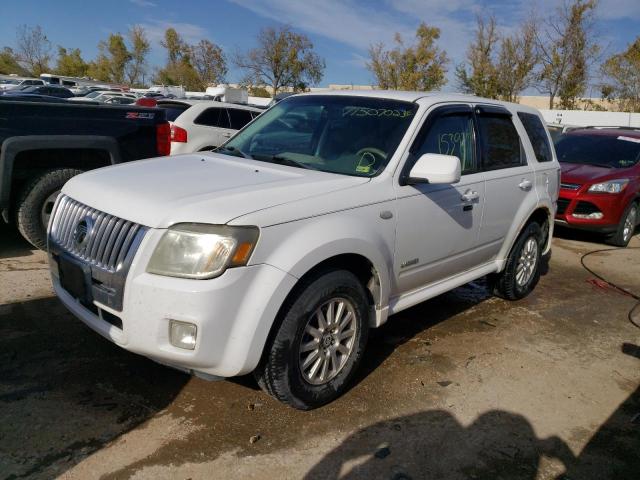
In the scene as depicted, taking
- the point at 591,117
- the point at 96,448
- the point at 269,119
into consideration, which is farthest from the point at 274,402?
the point at 591,117

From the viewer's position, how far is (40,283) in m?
4.89

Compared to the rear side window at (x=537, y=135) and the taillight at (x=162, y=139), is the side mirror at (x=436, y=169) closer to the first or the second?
the rear side window at (x=537, y=135)

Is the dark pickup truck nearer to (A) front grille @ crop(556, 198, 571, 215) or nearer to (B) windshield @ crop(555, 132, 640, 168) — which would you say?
(A) front grille @ crop(556, 198, 571, 215)

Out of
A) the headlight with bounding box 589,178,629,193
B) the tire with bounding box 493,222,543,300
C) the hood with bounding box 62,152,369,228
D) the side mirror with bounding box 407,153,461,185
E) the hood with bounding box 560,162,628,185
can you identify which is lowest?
the tire with bounding box 493,222,543,300

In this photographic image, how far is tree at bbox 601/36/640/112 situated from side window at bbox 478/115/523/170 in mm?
35857

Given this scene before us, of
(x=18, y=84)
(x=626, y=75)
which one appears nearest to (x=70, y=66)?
(x=18, y=84)

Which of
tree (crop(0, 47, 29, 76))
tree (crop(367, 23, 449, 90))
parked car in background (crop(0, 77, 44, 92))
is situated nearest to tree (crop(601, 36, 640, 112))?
tree (crop(367, 23, 449, 90))

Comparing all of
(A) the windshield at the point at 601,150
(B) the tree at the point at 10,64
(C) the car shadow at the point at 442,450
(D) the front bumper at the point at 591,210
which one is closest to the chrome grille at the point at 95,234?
(C) the car shadow at the point at 442,450

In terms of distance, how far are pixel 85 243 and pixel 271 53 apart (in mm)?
51290

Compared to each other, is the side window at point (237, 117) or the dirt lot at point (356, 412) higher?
the side window at point (237, 117)

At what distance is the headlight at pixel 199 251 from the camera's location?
2.59m

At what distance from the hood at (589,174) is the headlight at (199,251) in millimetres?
6891

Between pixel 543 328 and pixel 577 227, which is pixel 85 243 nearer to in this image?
pixel 543 328

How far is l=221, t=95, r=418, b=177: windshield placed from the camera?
3.61 m
